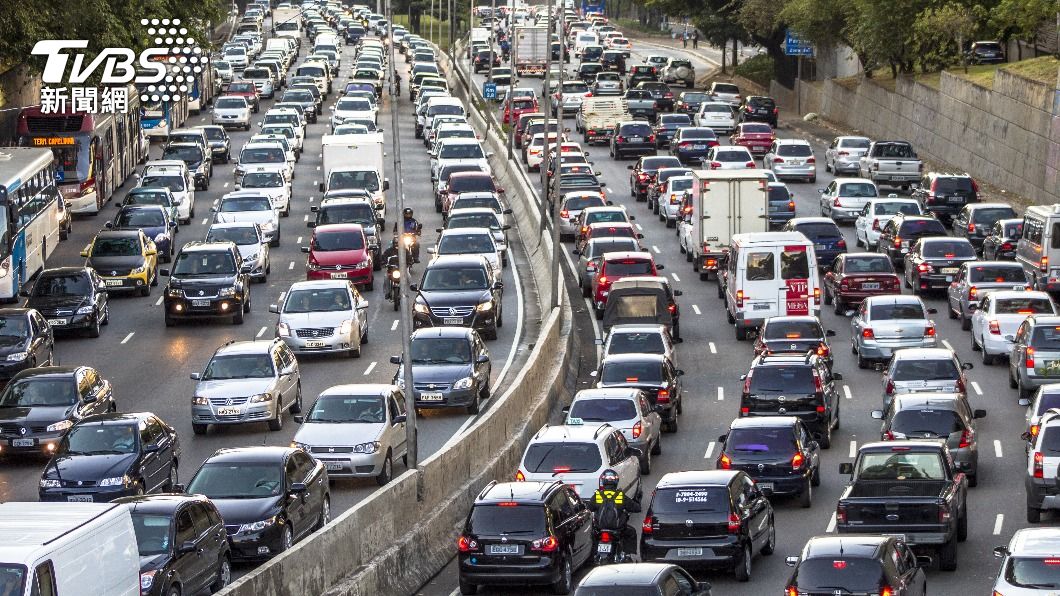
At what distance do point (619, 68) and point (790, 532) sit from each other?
91.4m

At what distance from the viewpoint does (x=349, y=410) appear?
3125 cm

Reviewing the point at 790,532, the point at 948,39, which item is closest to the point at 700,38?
the point at 948,39

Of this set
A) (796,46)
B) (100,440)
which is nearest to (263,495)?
(100,440)

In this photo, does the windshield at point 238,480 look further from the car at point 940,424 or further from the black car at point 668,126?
the black car at point 668,126

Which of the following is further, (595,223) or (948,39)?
(948,39)

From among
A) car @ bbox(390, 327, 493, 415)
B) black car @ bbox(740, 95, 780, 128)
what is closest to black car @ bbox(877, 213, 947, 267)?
car @ bbox(390, 327, 493, 415)

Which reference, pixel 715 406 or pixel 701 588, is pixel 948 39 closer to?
pixel 715 406

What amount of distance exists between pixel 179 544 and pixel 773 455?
10953 millimetres

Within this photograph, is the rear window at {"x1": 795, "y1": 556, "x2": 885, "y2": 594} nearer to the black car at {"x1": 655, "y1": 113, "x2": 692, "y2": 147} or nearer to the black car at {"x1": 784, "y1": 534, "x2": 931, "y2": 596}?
the black car at {"x1": 784, "y1": 534, "x2": 931, "y2": 596}

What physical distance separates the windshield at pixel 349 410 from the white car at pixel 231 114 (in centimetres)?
5752

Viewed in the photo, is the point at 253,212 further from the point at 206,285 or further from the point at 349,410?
the point at 349,410

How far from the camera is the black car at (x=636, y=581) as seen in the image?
20.2 m

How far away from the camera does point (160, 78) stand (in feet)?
247

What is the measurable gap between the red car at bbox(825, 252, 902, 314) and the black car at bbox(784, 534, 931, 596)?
2463 cm
